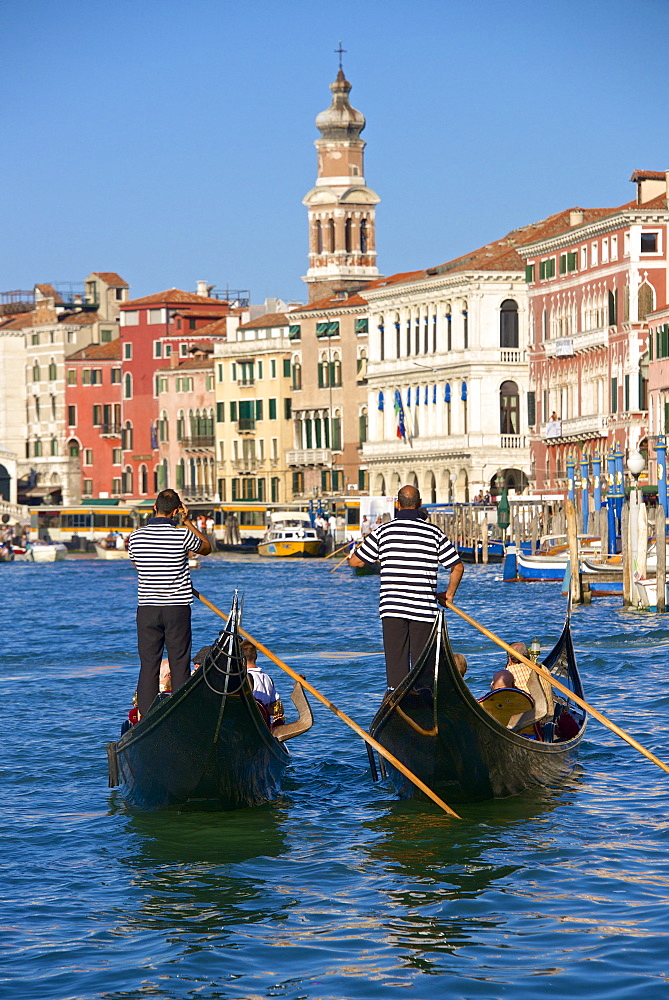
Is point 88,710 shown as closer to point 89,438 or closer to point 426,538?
point 426,538

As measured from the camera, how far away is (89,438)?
245 ft

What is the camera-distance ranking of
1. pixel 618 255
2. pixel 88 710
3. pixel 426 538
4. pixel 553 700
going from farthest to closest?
pixel 618 255 < pixel 88 710 < pixel 553 700 < pixel 426 538

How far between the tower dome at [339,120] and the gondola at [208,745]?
5767 centimetres

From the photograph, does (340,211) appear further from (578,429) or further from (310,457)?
(578,429)

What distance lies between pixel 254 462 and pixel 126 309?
9275 millimetres

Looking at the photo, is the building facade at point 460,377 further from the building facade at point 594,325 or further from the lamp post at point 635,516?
the lamp post at point 635,516

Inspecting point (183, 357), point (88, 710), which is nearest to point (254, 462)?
point (183, 357)

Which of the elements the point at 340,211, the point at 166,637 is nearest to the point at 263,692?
the point at 166,637

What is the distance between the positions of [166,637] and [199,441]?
198 feet

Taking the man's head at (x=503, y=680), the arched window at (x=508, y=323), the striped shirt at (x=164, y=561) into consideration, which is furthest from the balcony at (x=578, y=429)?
the striped shirt at (x=164, y=561)

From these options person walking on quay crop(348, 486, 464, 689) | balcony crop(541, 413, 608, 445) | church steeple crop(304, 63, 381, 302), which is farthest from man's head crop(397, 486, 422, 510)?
church steeple crop(304, 63, 381, 302)

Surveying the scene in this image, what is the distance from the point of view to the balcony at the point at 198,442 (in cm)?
6844

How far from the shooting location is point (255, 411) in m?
66.6

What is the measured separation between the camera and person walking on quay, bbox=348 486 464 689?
331 inches
